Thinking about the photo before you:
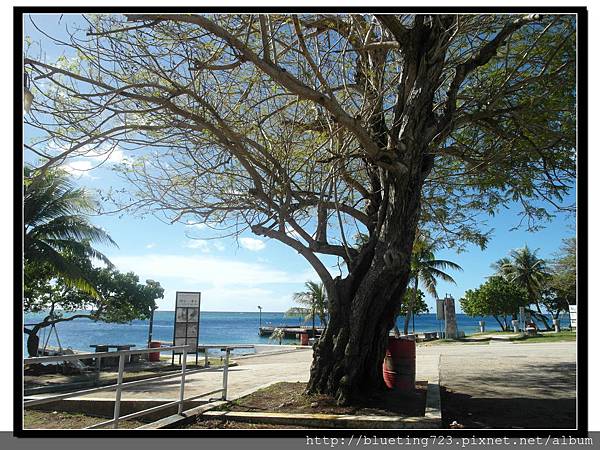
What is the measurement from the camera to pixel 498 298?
42844 mm

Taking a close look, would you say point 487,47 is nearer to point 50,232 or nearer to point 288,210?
point 288,210

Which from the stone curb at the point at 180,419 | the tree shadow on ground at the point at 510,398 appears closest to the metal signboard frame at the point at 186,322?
the tree shadow on ground at the point at 510,398

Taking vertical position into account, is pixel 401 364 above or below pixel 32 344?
above

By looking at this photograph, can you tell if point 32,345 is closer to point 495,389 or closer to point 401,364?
point 401,364

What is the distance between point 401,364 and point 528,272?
38.1m

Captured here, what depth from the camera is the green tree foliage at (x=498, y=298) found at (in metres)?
41.3

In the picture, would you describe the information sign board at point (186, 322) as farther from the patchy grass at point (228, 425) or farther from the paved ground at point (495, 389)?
the patchy grass at point (228, 425)

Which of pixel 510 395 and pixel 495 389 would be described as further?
pixel 495 389

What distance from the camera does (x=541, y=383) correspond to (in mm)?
7504

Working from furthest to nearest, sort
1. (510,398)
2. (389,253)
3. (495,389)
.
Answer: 1. (495,389)
2. (510,398)
3. (389,253)

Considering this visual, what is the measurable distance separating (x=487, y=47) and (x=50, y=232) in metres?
12.4

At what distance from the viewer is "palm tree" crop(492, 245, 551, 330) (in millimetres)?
38625

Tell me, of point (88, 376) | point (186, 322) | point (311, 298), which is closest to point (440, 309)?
point (311, 298)

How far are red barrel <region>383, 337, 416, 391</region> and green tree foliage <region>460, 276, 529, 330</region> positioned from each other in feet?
126
